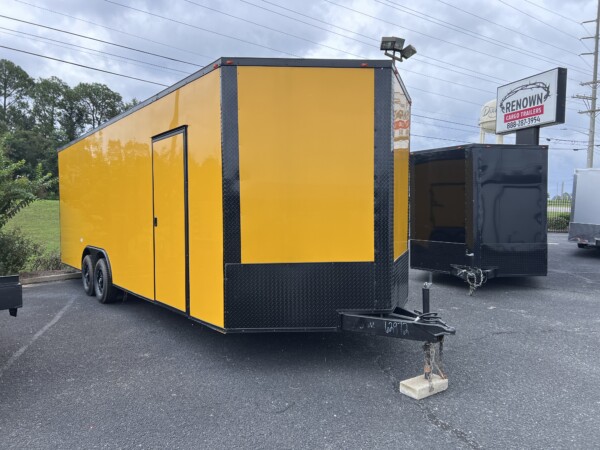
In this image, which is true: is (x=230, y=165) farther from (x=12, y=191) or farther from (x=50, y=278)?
(x=50, y=278)

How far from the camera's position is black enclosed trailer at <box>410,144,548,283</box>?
8281 mm

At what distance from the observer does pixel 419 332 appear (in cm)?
387

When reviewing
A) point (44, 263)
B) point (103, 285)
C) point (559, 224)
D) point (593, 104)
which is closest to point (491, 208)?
point (103, 285)

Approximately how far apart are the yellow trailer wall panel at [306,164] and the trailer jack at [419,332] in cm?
58

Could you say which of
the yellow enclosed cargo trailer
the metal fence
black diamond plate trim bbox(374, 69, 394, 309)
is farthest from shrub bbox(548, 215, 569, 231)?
black diamond plate trim bbox(374, 69, 394, 309)

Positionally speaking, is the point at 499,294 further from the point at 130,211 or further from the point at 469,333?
the point at 130,211

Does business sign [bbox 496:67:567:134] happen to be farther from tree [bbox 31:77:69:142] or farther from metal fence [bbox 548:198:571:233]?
tree [bbox 31:77:69:142]

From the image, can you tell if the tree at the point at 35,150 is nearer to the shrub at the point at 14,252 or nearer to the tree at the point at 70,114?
the tree at the point at 70,114

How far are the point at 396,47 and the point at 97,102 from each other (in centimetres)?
6926

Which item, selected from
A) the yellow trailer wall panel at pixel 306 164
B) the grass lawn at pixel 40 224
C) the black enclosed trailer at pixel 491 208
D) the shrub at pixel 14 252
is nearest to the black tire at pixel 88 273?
the shrub at pixel 14 252

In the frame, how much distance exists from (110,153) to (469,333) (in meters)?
5.72

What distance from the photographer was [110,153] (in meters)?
6.58

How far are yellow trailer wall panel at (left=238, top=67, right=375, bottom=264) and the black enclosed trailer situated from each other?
493 cm

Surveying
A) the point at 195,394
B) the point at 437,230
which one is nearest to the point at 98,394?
the point at 195,394
